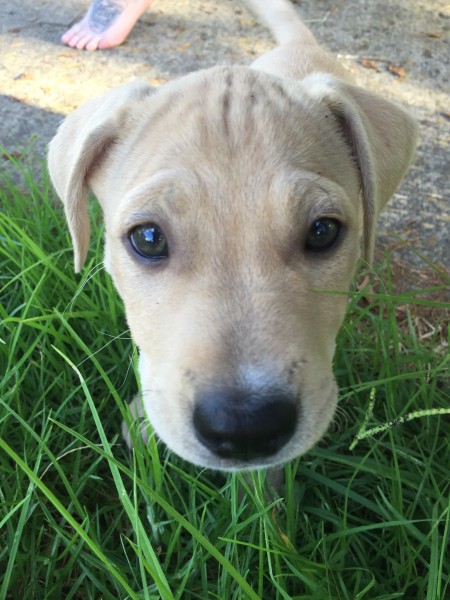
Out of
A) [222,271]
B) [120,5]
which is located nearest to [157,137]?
[222,271]

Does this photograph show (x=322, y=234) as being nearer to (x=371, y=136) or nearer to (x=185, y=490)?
(x=371, y=136)

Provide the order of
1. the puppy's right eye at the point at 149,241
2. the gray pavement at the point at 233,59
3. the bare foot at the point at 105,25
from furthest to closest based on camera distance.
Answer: the bare foot at the point at 105,25 < the gray pavement at the point at 233,59 < the puppy's right eye at the point at 149,241

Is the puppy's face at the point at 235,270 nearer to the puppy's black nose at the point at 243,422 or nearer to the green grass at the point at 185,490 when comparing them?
the puppy's black nose at the point at 243,422

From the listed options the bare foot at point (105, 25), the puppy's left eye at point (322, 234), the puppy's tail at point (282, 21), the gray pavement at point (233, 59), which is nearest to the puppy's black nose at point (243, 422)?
the puppy's left eye at point (322, 234)

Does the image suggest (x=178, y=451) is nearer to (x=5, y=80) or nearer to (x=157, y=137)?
(x=157, y=137)

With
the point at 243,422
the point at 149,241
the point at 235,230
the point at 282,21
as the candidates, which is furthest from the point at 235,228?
the point at 282,21
